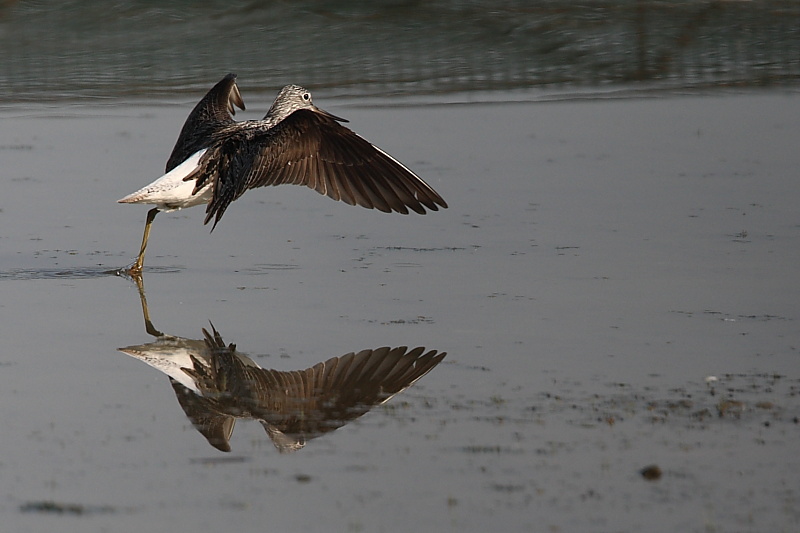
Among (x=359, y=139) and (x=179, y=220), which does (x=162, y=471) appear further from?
(x=179, y=220)

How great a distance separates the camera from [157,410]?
562 cm

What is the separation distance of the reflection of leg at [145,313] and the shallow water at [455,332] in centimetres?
5

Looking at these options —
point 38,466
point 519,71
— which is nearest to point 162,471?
point 38,466

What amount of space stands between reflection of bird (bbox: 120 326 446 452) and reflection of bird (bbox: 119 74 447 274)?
1.60m

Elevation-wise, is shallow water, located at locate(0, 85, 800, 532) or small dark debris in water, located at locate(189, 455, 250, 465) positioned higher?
small dark debris in water, located at locate(189, 455, 250, 465)

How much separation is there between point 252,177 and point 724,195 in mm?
4090

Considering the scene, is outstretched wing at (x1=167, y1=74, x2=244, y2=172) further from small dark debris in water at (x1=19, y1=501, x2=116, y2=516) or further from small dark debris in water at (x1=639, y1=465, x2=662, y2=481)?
small dark debris in water at (x1=639, y1=465, x2=662, y2=481)

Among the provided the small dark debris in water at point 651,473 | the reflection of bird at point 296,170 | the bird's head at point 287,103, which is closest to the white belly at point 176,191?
the reflection of bird at point 296,170

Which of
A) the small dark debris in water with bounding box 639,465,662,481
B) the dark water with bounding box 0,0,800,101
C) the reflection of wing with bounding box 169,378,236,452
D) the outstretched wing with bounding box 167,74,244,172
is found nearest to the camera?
the small dark debris in water with bounding box 639,465,662,481

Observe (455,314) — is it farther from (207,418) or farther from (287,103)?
(287,103)

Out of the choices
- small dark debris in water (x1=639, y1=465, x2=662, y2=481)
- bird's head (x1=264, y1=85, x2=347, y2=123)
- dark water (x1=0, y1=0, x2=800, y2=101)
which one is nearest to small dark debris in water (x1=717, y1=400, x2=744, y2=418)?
small dark debris in water (x1=639, y1=465, x2=662, y2=481)

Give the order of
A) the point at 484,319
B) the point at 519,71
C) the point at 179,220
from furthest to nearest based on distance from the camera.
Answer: the point at 519,71, the point at 179,220, the point at 484,319

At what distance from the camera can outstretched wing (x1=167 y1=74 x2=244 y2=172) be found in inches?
349

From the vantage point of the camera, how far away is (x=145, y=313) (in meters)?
7.41
